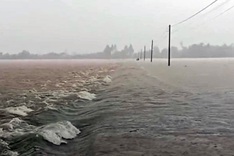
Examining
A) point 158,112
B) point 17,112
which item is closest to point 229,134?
point 158,112

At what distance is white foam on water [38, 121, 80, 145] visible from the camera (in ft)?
34.7

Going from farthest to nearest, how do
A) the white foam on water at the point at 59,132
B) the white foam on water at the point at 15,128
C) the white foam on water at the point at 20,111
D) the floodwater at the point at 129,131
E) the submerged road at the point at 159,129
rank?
the white foam on water at the point at 20,111 < the white foam on water at the point at 15,128 < the white foam on water at the point at 59,132 < the floodwater at the point at 129,131 < the submerged road at the point at 159,129

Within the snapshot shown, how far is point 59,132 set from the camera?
11406mm

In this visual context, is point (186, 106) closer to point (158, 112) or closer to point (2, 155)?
point (158, 112)

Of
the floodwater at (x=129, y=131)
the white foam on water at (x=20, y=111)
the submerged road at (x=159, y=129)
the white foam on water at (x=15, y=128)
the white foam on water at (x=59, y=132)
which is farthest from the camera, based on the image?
the white foam on water at (x=20, y=111)

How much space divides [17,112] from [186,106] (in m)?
7.49

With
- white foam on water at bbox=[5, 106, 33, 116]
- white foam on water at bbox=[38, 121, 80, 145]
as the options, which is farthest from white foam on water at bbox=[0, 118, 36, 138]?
white foam on water at bbox=[5, 106, 33, 116]

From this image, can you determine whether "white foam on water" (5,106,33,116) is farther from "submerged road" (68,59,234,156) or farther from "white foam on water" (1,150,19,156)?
"white foam on water" (1,150,19,156)

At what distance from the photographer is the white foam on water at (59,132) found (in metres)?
10.6

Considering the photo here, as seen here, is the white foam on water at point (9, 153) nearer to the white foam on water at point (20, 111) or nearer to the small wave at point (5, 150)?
the small wave at point (5, 150)

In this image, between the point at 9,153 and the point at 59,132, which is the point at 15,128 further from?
the point at 9,153

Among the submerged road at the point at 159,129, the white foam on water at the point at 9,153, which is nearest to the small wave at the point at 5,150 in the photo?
the white foam on water at the point at 9,153

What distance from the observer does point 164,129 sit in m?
11.5

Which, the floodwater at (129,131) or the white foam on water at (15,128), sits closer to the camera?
the floodwater at (129,131)
